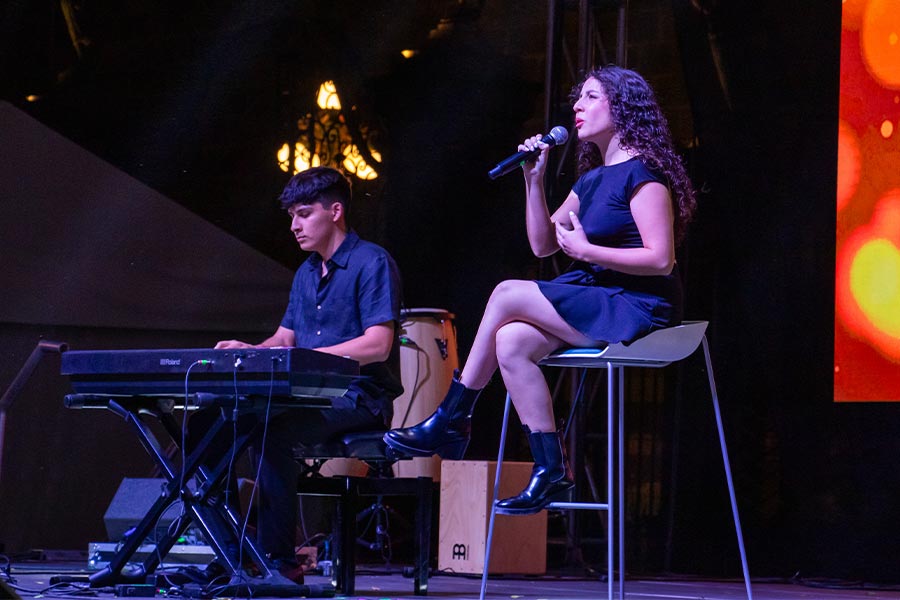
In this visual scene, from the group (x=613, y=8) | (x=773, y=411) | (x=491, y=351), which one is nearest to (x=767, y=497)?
(x=773, y=411)

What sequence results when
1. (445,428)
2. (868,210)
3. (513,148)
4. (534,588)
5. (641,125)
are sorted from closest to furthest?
(445,428) → (641,125) → (534,588) → (868,210) → (513,148)

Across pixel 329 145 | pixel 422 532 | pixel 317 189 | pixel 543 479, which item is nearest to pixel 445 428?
pixel 543 479

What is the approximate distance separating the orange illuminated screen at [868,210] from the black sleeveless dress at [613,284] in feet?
6.35

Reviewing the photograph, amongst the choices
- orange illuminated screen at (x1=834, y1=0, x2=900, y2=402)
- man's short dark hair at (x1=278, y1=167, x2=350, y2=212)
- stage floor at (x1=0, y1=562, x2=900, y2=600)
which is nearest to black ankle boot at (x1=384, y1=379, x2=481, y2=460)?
stage floor at (x1=0, y1=562, x2=900, y2=600)

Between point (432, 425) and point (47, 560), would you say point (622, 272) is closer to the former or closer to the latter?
point (432, 425)

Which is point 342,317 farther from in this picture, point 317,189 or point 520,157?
point 520,157

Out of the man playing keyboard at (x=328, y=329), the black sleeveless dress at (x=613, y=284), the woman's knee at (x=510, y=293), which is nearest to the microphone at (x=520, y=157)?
the black sleeveless dress at (x=613, y=284)

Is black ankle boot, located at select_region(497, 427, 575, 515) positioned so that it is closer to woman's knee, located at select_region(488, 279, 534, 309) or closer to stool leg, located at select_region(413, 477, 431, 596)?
woman's knee, located at select_region(488, 279, 534, 309)

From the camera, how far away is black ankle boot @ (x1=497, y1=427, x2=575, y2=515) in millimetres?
2746

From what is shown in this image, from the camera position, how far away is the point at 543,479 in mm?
2768

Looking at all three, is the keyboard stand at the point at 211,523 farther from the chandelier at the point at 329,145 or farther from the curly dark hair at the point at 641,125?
the chandelier at the point at 329,145

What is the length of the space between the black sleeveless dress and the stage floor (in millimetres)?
1021

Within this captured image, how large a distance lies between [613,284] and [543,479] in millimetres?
519

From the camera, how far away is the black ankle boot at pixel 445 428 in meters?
2.88
